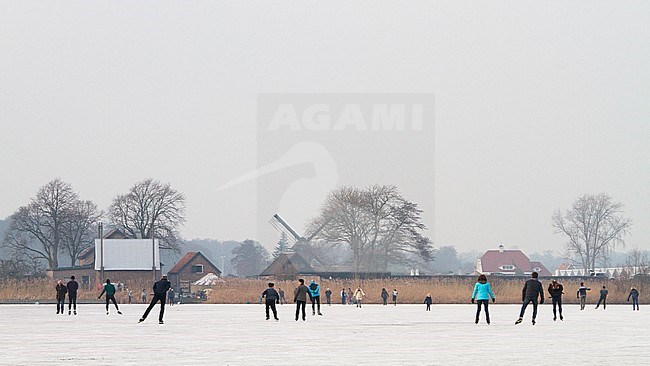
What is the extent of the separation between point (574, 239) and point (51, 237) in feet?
196

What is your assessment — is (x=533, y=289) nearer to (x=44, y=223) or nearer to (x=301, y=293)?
(x=301, y=293)

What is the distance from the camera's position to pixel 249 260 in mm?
175500

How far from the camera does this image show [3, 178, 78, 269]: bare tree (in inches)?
3932

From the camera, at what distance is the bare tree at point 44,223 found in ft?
328

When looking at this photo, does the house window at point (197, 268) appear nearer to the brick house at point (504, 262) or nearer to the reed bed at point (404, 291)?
the reed bed at point (404, 291)

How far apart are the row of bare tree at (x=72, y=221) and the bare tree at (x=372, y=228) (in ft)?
61.2

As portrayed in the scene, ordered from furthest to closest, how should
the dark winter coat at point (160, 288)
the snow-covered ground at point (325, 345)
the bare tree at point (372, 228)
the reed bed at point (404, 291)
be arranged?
the bare tree at point (372, 228) → the reed bed at point (404, 291) → the dark winter coat at point (160, 288) → the snow-covered ground at point (325, 345)

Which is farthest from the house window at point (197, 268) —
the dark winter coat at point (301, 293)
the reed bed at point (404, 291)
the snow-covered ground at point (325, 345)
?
the snow-covered ground at point (325, 345)

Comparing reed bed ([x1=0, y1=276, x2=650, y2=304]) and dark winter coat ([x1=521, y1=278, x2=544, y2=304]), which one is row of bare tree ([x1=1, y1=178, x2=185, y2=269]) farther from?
dark winter coat ([x1=521, y1=278, x2=544, y2=304])

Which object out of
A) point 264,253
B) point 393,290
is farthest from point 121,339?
point 264,253

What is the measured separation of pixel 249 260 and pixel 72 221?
245ft

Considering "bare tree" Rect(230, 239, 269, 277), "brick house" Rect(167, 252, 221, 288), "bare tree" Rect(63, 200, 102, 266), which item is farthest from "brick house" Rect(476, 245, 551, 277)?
"bare tree" Rect(63, 200, 102, 266)

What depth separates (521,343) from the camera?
20.6 meters

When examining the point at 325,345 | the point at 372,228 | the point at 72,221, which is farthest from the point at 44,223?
the point at 325,345
